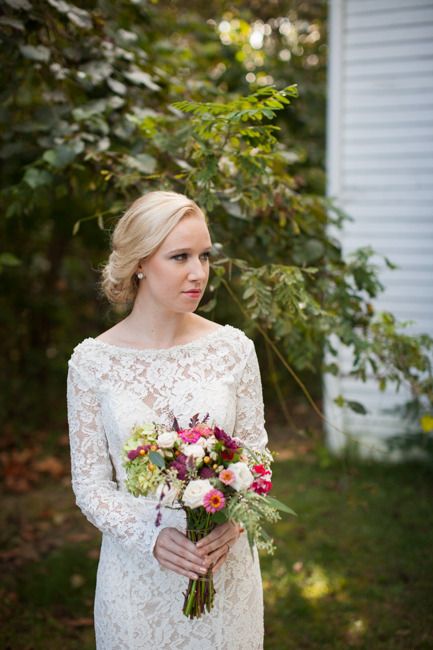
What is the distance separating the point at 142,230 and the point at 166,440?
0.76 meters

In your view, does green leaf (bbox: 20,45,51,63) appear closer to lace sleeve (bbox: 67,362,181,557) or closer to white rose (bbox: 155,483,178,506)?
lace sleeve (bbox: 67,362,181,557)

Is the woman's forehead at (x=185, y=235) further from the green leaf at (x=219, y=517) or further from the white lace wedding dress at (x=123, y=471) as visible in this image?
the green leaf at (x=219, y=517)

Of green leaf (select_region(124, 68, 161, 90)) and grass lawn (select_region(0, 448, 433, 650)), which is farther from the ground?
green leaf (select_region(124, 68, 161, 90))

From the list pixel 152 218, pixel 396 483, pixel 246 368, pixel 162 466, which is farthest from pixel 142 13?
pixel 396 483

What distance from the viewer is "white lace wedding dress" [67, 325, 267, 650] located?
2.14m

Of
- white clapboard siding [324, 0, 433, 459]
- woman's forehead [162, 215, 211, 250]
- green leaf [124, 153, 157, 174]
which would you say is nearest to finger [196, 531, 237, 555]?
woman's forehead [162, 215, 211, 250]

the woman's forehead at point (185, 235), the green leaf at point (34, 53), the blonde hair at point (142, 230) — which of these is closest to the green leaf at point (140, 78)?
the green leaf at point (34, 53)

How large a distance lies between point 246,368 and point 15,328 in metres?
5.00

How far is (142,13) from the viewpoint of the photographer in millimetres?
4082

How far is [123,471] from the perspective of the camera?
220cm

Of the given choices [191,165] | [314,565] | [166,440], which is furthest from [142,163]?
[314,565]

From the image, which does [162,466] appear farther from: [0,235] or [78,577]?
[0,235]

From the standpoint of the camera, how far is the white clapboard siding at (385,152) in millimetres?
5398

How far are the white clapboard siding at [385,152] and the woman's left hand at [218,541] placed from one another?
357 centimetres
